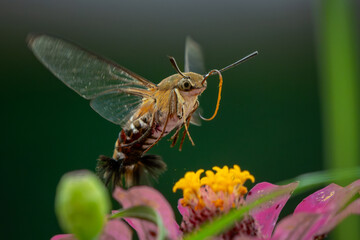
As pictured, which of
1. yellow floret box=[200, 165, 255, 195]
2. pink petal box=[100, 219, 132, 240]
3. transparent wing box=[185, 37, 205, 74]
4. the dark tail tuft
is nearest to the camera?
pink petal box=[100, 219, 132, 240]

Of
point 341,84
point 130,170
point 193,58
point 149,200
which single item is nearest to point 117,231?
point 149,200

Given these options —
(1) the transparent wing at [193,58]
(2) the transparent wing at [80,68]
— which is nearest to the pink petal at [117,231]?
(2) the transparent wing at [80,68]

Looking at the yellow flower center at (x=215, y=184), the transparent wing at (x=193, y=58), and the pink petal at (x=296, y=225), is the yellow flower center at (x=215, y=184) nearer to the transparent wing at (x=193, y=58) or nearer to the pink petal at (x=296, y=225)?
the pink petal at (x=296, y=225)

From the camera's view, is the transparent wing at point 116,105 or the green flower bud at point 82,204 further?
the transparent wing at point 116,105

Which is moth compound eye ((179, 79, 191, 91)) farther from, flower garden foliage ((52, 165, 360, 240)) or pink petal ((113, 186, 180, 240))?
pink petal ((113, 186, 180, 240))

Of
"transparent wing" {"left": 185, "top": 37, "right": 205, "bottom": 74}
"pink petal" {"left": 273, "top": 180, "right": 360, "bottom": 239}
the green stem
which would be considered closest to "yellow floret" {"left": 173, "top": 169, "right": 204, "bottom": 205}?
"pink petal" {"left": 273, "top": 180, "right": 360, "bottom": 239}

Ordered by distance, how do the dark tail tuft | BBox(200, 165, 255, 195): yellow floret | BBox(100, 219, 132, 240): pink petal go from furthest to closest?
the dark tail tuft, BBox(200, 165, 255, 195): yellow floret, BBox(100, 219, 132, 240): pink petal

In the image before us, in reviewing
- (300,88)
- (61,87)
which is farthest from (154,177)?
(300,88)
